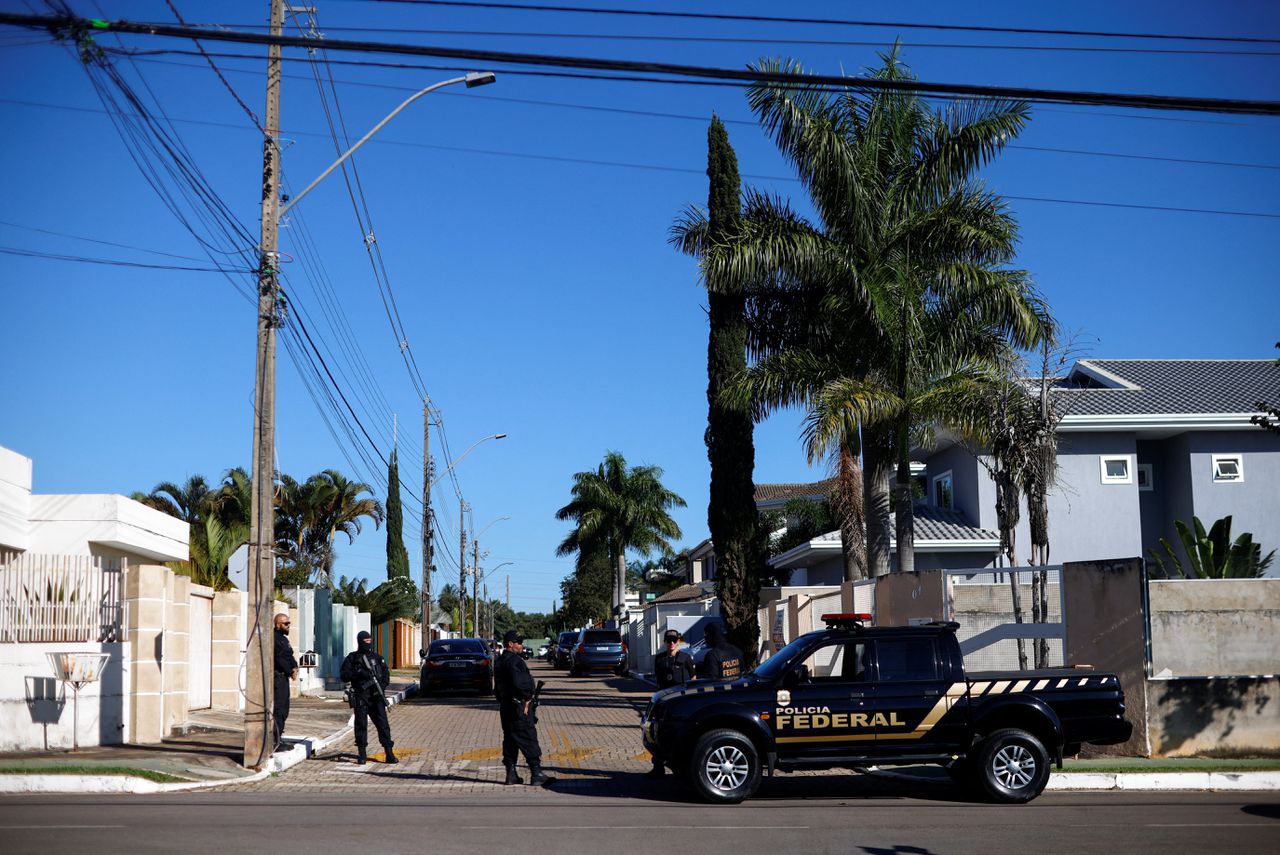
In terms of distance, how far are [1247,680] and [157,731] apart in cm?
1475

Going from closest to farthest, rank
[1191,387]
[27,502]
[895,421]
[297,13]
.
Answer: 1. [297,13]
2. [27,502]
3. [895,421]
4. [1191,387]

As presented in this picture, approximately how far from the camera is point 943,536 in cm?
3216

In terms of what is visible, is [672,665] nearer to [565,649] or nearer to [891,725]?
[891,725]

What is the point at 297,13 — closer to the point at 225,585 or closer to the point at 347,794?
the point at 347,794

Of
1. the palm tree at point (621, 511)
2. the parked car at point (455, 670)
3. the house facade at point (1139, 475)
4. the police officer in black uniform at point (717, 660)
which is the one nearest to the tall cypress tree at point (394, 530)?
the palm tree at point (621, 511)

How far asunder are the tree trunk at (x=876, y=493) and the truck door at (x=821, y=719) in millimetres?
11440

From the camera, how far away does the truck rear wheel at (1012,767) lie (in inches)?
516

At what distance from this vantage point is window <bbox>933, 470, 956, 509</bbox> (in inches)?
1377

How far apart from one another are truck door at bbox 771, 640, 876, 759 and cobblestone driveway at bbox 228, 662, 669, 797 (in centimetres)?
257

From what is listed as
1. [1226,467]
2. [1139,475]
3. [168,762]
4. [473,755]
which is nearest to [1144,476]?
[1139,475]

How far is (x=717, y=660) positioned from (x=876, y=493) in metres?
9.71

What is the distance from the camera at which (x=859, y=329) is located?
24484 mm

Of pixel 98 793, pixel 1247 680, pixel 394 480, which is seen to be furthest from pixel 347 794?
pixel 394 480

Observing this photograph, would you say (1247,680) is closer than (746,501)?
Yes
